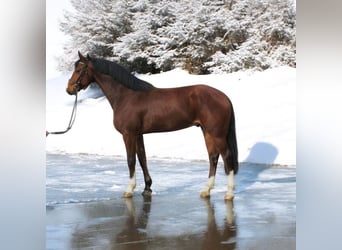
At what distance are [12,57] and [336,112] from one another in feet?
1.57

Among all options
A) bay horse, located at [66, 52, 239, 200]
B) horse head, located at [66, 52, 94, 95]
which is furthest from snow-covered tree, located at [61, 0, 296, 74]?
bay horse, located at [66, 52, 239, 200]

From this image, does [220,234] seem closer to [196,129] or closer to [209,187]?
[209,187]

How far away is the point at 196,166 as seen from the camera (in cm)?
524

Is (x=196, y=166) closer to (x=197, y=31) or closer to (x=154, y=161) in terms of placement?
(x=154, y=161)

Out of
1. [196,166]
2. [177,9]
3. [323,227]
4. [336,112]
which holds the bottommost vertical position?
[196,166]

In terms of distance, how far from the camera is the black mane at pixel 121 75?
3.82 m

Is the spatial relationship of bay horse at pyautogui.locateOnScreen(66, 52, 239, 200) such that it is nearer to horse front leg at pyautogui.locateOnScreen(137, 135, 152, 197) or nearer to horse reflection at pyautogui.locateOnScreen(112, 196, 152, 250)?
horse front leg at pyautogui.locateOnScreen(137, 135, 152, 197)

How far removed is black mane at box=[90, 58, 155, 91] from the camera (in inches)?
150

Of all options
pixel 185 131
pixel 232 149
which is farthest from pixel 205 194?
pixel 185 131

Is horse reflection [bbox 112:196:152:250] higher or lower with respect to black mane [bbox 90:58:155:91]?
lower

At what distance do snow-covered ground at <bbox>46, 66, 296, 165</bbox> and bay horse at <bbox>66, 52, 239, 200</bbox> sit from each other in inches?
55.0

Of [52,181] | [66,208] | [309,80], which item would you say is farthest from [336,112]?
[52,181]

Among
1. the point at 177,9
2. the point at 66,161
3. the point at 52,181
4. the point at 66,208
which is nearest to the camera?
the point at 66,208

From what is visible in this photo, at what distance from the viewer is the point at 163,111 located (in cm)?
384
